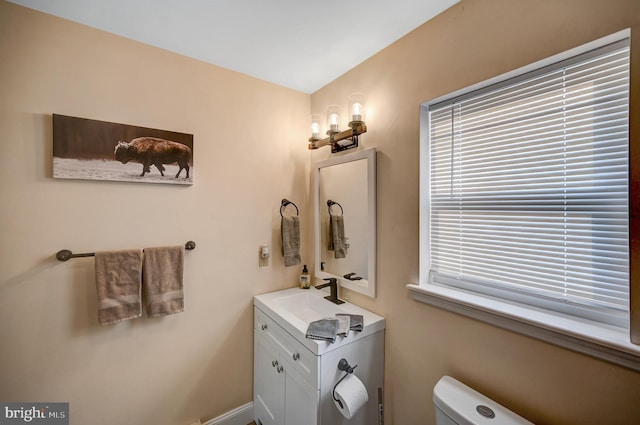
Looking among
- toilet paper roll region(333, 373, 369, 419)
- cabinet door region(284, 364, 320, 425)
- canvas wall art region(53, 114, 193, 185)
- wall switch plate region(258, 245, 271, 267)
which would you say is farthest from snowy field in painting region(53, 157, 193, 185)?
toilet paper roll region(333, 373, 369, 419)

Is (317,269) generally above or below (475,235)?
below

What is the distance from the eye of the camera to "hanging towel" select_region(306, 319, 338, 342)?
48.6 inches

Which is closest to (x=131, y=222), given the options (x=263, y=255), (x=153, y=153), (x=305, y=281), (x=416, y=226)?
(x=153, y=153)

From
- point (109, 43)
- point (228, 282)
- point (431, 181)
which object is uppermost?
point (109, 43)

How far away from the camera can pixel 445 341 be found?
4.02 ft

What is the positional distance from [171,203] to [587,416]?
2.07 m

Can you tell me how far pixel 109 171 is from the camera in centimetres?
139

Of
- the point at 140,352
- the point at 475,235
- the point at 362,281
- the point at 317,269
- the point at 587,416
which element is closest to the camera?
the point at 587,416

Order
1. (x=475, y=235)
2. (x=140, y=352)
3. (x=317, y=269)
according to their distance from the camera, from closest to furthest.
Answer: (x=475, y=235)
(x=140, y=352)
(x=317, y=269)

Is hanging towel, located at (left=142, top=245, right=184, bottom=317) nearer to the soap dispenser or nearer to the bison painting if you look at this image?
the bison painting

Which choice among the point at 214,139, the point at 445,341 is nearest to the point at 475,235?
the point at 445,341

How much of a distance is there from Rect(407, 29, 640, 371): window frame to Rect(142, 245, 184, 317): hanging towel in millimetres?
1320

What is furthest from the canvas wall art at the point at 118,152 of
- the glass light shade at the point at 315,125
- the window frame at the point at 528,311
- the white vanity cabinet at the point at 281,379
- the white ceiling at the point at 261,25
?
the window frame at the point at 528,311

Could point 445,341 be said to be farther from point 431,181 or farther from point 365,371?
point 431,181
